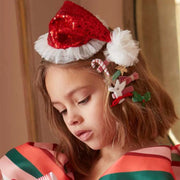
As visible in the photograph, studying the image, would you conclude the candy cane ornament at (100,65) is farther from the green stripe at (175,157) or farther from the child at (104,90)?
the green stripe at (175,157)

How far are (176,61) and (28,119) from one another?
51 cm

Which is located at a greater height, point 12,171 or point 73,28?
point 73,28

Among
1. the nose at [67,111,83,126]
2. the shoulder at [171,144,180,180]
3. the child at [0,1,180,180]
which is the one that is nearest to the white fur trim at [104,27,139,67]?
the child at [0,1,180,180]

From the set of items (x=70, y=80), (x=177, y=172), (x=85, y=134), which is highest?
(x=70, y=80)

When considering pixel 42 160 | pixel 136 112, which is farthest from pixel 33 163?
pixel 136 112

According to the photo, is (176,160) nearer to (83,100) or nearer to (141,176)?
(141,176)

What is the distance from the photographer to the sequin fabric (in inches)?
31.8

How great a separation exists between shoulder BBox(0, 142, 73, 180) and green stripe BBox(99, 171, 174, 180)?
0.53ft

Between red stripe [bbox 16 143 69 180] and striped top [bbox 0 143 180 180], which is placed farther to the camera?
red stripe [bbox 16 143 69 180]

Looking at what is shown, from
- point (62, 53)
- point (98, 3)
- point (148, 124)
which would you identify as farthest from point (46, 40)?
point (98, 3)

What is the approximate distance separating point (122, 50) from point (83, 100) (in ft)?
0.46

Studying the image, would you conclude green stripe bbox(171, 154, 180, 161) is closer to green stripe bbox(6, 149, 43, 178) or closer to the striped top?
the striped top

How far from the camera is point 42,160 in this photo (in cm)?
93

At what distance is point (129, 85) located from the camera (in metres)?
0.84
